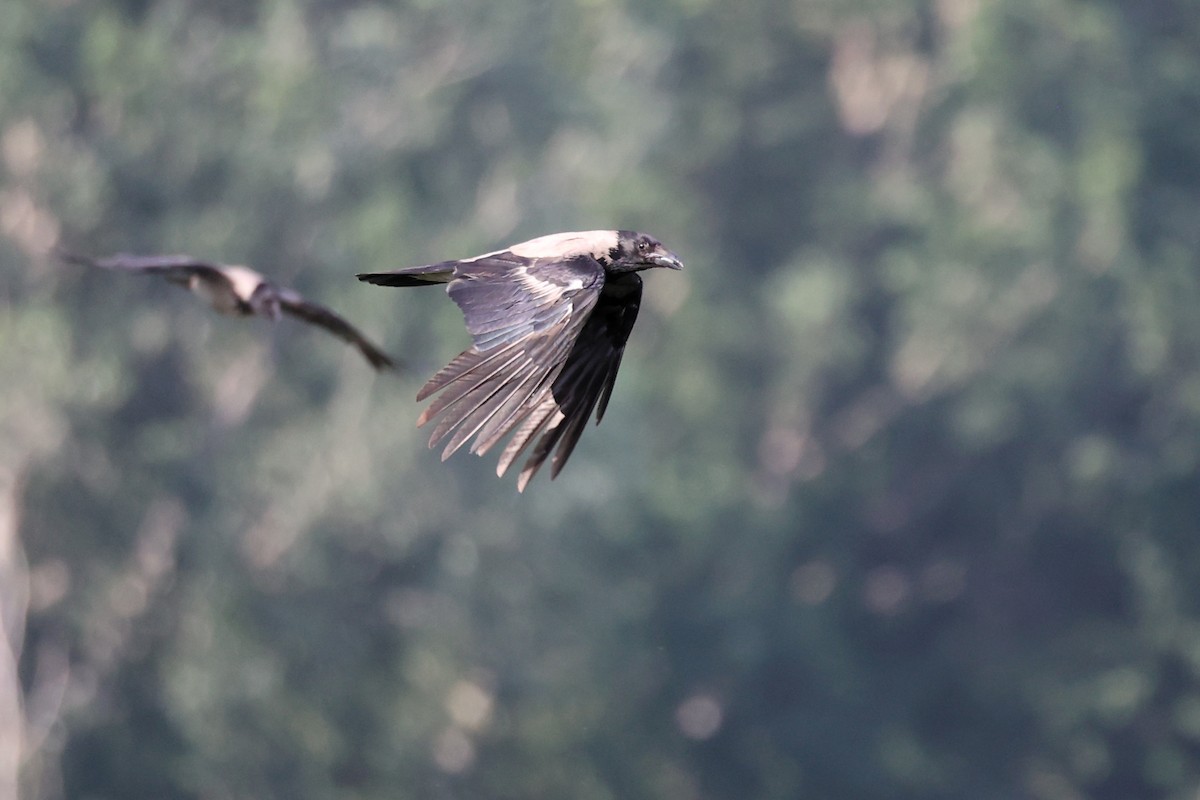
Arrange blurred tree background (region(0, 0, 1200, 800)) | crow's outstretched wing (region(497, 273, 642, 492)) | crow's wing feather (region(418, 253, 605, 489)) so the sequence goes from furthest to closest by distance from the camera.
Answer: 1. blurred tree background (region(0, 0, 1200, 800))
2. crow's outstretched wing (region(497, 273, 642, 492))
3. crow's wing feather (region(418, 253, 605, 489))

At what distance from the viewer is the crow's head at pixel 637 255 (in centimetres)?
672

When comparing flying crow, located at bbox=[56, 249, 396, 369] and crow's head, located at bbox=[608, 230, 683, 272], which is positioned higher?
flying crow, located at bbox=[56, 249, 396, 369]

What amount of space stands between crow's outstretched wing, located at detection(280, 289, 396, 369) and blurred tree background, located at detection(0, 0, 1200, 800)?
13.1 metres

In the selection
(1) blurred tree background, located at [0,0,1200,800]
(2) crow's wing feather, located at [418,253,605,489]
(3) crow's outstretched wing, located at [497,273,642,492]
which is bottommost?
(2) crow's wing feather, located at [418,253,605,489]

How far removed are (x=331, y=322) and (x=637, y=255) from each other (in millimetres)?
1525

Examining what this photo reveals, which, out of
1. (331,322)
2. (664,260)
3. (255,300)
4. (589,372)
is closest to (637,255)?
(664,260)

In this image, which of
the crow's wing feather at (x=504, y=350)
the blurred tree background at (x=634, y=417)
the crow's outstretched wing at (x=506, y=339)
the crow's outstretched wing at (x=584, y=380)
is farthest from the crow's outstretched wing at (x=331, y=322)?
the blurred tree background at (x=634, y=417)

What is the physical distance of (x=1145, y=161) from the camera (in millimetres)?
29156

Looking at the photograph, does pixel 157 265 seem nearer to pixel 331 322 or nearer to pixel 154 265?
pixel 154 265

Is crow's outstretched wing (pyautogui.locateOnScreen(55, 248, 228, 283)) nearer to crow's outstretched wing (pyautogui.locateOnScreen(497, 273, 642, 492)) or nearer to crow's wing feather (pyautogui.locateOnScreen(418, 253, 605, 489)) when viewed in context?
crow's outstretched wing (pyautogui.locateOnScreen(497, 273, 642, 492))

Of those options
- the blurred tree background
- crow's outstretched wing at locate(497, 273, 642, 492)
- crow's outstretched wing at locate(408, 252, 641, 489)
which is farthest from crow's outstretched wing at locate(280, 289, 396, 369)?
the blurred tree background

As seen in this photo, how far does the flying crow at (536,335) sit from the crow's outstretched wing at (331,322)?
3.64 feet

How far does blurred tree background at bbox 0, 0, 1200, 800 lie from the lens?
2128cm

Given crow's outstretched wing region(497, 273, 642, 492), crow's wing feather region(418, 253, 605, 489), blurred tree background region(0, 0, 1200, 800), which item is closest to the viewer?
crow's wing feather region(418, 253, 605, 489)
